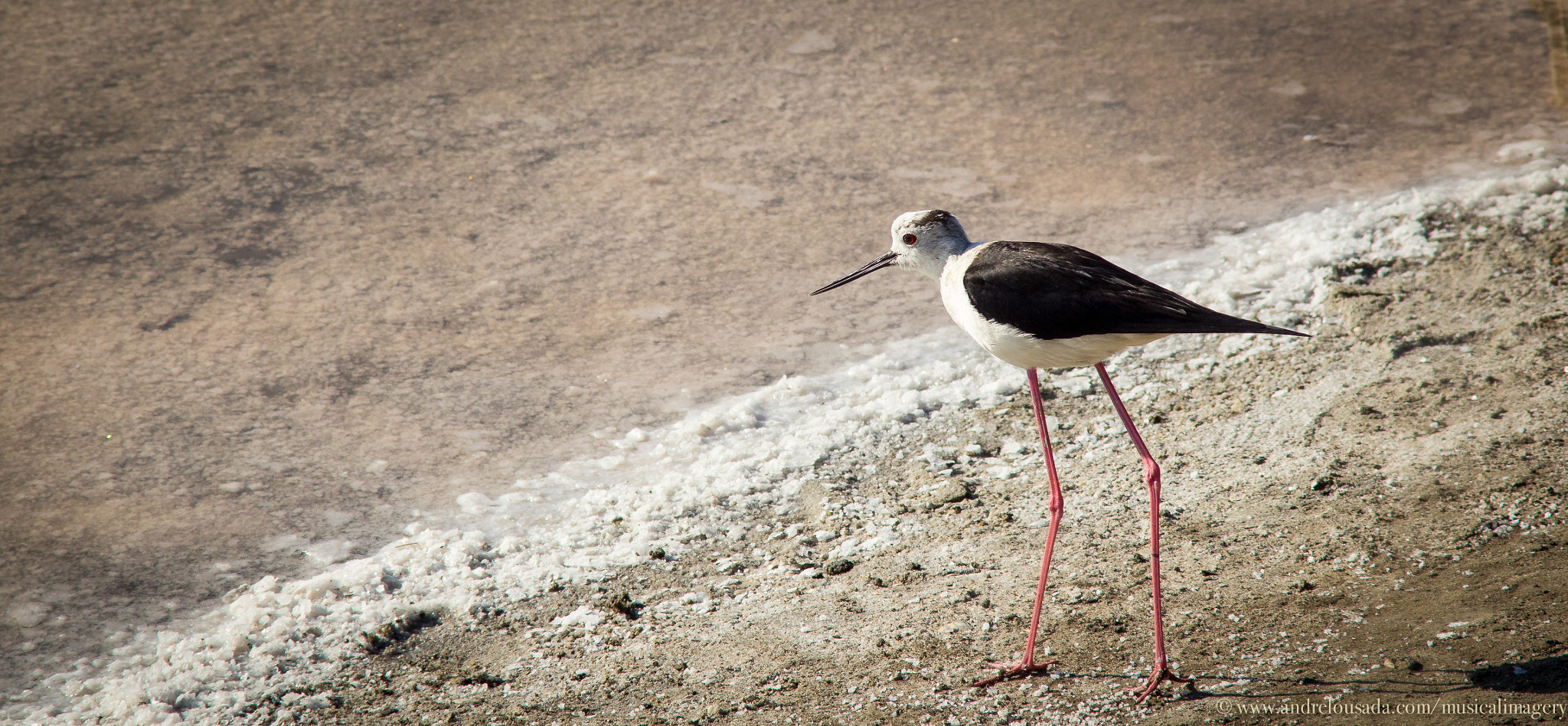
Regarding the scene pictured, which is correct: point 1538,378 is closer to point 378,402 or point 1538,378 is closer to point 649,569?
point 649,569

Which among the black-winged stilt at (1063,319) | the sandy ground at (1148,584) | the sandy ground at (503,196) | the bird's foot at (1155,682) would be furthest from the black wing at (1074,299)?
the sandy ground at (503,196)

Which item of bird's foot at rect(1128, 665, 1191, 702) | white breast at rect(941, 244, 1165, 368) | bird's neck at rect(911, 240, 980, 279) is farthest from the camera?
bird's neck at rect(911, 240, 980, 279)

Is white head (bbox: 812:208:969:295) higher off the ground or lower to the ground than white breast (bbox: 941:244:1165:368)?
higher

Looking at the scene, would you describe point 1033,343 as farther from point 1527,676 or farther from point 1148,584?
point 1527,676

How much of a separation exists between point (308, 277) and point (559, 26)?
3.20m

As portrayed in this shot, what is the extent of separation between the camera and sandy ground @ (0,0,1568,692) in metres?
4.40

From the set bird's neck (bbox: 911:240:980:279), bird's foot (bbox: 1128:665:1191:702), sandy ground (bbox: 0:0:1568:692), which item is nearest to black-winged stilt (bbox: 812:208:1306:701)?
bird's foot (bbox: 1128:665:1191:702)

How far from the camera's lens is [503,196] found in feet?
20.6

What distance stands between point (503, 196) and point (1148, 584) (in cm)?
424

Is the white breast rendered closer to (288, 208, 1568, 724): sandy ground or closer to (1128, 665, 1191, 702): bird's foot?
(288, 208, 1568, 724): sandy ground

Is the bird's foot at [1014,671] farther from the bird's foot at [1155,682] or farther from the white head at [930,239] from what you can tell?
the white head at [930,239]

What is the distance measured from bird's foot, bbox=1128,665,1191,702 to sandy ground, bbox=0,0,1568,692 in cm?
239

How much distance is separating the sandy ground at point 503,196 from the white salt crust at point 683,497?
20 centimetres

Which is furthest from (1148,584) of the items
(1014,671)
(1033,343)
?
(1033,343)
